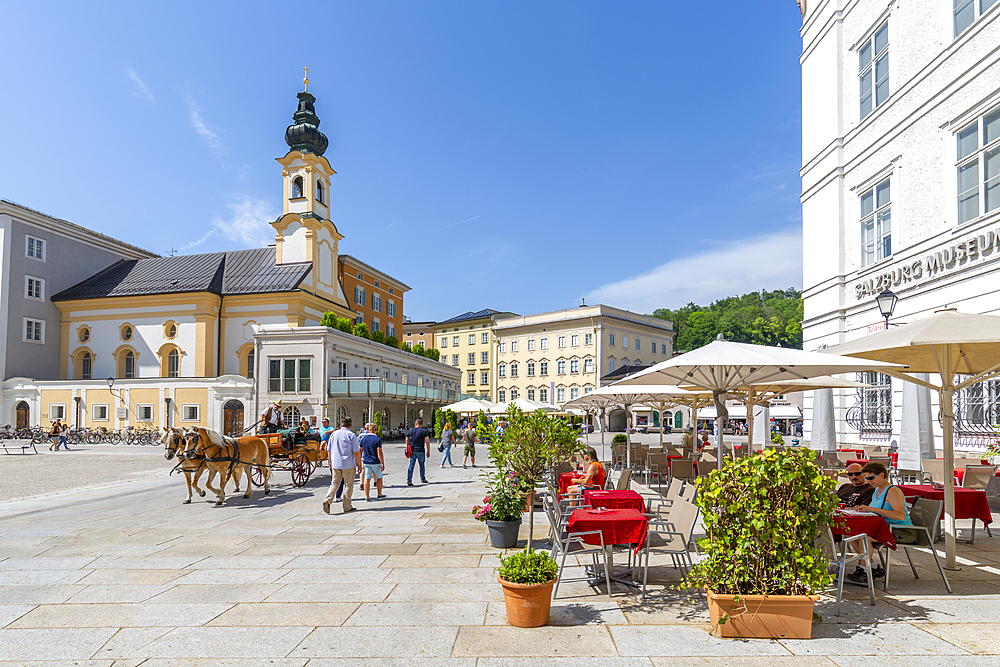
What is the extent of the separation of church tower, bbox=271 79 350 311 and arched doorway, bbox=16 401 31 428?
2073 cm

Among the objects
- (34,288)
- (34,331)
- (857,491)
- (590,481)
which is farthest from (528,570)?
(34,288)

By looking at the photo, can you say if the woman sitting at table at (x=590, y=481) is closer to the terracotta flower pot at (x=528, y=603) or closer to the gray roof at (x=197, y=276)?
the terracotta flower pot at (x=528, y=603)

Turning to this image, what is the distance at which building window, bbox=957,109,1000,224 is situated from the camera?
14.2m

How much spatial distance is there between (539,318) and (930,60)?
206 feet

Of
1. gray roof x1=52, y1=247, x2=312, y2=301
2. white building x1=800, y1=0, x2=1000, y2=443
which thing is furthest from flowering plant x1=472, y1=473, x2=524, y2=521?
gray roof x1=52, y1=247, x2=312, y2=301

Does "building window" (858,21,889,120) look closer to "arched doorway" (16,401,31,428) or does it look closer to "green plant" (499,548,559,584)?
"green plant" (499,548,559,584)

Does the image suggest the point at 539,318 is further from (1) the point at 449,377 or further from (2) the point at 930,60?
(2) the point at 930,60

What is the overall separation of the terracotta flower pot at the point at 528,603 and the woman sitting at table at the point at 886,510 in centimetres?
326

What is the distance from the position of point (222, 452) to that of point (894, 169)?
59.4 ft

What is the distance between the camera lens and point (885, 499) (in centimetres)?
701

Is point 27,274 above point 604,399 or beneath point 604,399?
above

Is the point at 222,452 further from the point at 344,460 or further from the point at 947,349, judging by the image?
the point at 947,349

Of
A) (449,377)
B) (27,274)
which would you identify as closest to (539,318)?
(449,377)

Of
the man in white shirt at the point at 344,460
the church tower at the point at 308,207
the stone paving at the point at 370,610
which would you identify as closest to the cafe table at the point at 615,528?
the stone paving at the point at 370,610
